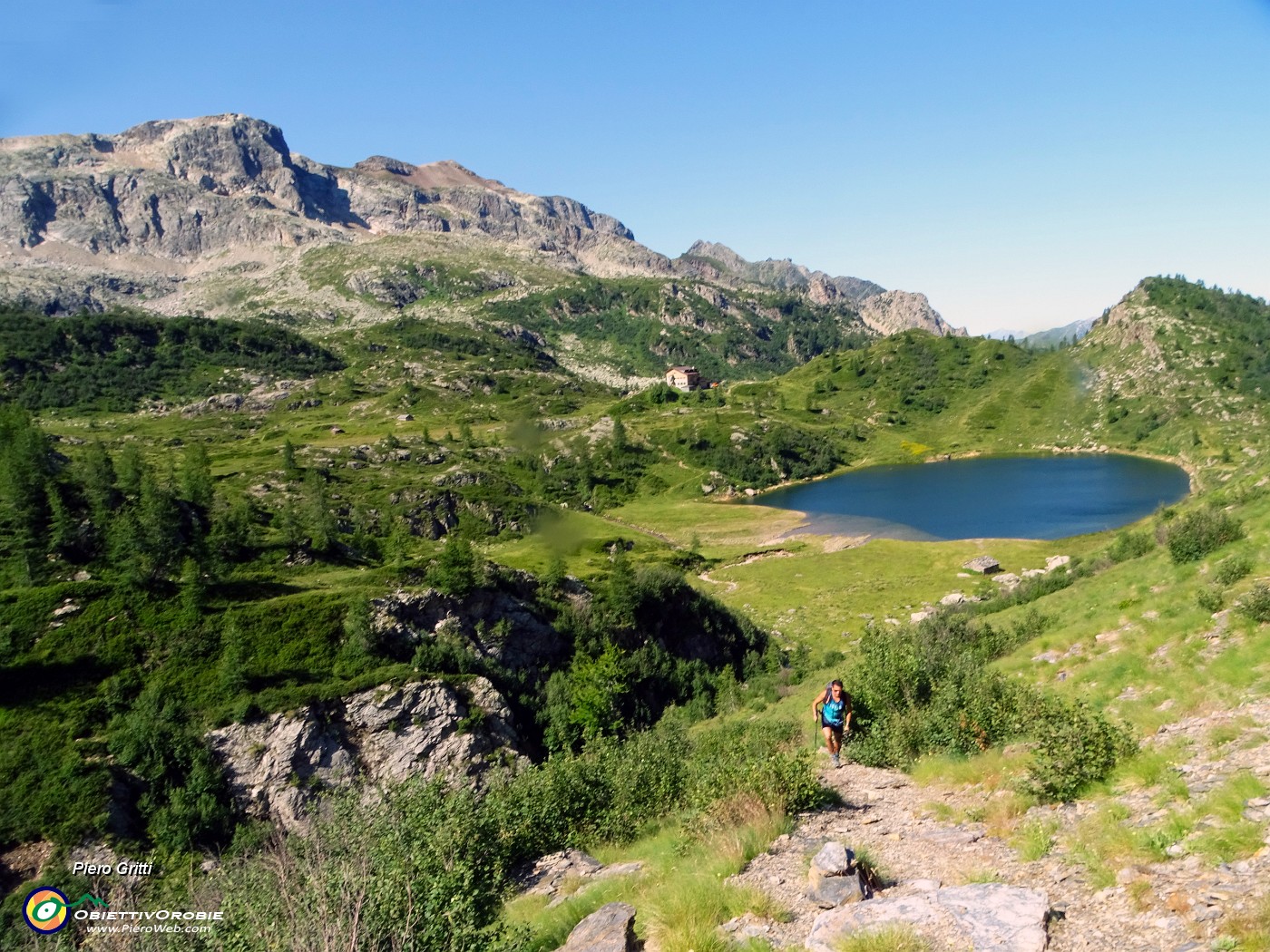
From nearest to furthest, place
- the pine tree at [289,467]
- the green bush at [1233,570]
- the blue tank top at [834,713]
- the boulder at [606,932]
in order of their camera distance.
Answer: the boulder at [606,932] → the blue tank top at [834,713] → the green bush at [1233,570] → the pine tree at [289,467]

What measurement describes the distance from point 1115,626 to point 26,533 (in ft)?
190

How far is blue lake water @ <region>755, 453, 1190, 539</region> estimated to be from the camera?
120m

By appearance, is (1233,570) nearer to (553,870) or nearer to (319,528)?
(553,870)

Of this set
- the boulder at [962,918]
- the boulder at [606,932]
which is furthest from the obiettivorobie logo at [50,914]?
the boulder at [962,918]

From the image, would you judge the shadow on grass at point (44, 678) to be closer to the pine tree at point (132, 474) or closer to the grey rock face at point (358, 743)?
the grey rock face at point (358, 743)

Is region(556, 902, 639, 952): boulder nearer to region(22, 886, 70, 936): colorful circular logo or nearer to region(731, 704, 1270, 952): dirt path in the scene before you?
→ region(731, 704, 1270, 952): dirt path

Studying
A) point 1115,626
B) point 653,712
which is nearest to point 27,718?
point 653,712

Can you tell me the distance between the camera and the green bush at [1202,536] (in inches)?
1105

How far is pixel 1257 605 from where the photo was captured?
62.6 ft

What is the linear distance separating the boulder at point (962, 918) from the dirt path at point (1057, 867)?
0.29 m

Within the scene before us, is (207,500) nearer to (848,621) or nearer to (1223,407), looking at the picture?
(848,621)

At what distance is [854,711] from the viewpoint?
2067cm

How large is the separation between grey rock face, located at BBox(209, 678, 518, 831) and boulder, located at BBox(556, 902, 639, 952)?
74.3ft

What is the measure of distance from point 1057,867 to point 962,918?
8.69 feet
